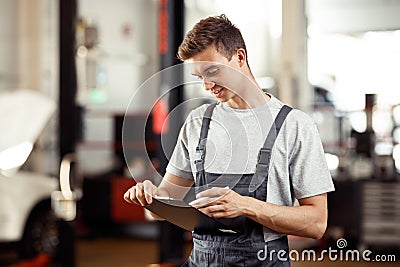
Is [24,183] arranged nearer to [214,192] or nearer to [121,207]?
[121,207]

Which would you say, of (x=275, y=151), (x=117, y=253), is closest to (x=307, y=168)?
(x=275, y=151)

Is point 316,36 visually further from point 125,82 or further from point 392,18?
point 125,82

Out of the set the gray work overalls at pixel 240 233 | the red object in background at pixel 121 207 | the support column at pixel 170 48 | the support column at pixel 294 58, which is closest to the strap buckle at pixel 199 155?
the gray work overalls at pixel 240 233

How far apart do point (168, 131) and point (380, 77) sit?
35.9 inches

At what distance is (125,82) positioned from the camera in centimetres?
569

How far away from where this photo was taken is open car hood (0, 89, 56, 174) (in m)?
4.14

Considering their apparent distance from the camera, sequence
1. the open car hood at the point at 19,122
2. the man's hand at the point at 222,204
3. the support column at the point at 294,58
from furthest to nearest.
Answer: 1. the open car hood at the point at 19,122
2. the support column at the point at 294,58
3. the man's hand at the point at 222,204

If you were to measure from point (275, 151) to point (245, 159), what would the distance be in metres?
0.06

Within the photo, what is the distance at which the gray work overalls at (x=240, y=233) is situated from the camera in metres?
1.57

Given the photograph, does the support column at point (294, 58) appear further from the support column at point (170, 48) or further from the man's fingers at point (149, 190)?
the support column at point (170, 48)

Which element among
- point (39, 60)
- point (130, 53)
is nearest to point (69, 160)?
point (39, 60)

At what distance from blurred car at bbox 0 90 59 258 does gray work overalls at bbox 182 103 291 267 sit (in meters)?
2.68

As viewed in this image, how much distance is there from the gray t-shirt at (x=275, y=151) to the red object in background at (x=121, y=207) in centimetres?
381

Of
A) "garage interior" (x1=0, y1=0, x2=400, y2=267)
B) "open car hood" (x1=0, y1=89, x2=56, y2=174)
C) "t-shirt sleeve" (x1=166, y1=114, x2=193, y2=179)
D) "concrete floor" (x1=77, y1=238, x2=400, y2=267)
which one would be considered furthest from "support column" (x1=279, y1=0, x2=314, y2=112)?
"open car hood" (x1=0, y1=89, x2=56, y2=174)
